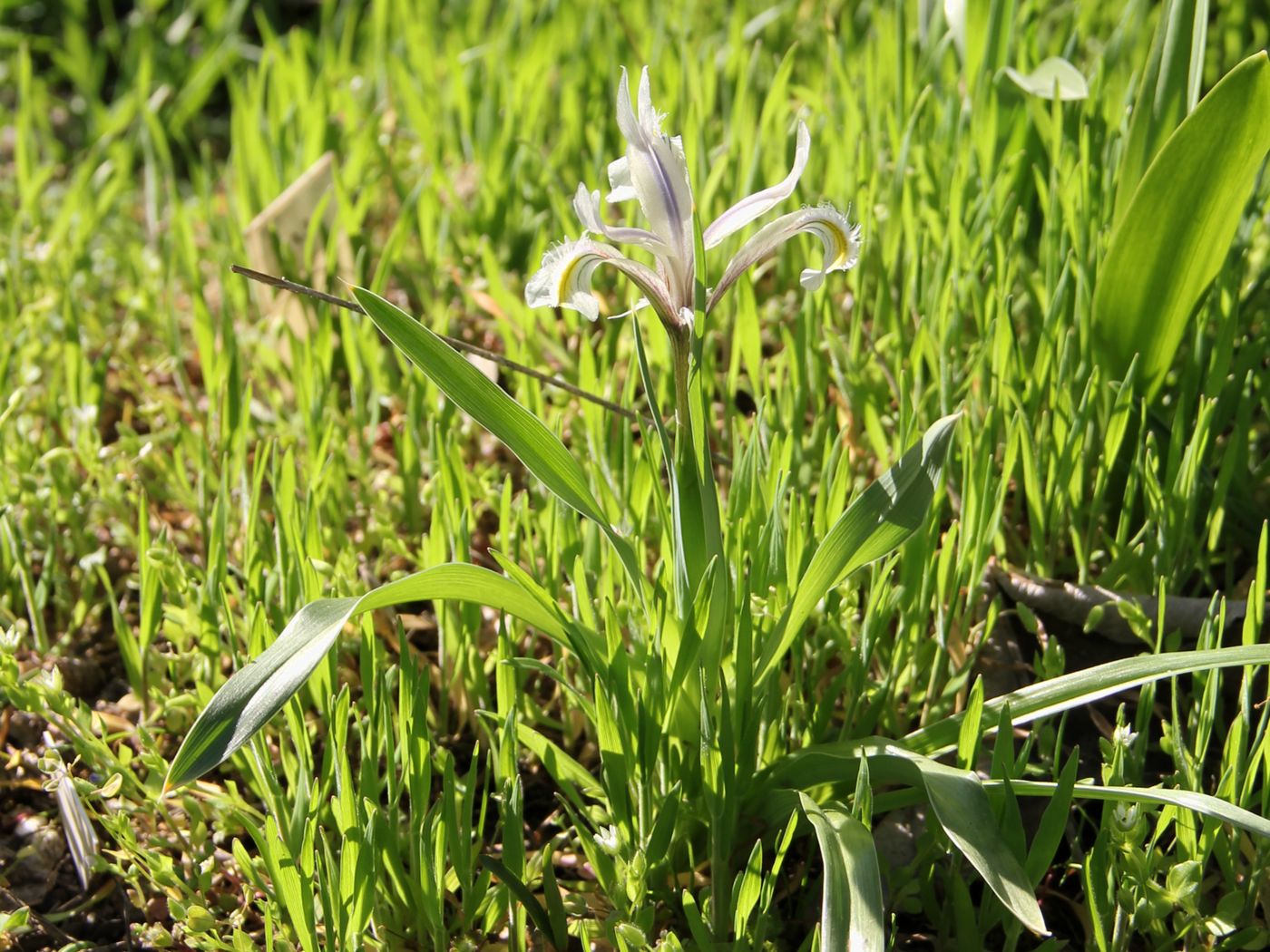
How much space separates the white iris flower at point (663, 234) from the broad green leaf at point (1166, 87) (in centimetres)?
68

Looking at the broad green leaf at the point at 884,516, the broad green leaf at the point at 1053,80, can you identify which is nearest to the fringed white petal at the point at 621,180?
the broad green leaf at the point at 884,516

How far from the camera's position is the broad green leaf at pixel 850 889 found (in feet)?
3.14

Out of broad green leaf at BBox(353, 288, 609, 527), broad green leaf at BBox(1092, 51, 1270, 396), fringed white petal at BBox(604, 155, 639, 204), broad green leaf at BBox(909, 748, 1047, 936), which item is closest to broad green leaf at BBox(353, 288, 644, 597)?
broad green leaf at BBox(353, 288, 609, 527)

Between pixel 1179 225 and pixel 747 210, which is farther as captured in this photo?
pixel 1179 225

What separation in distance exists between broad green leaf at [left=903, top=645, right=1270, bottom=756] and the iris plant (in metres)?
0.45

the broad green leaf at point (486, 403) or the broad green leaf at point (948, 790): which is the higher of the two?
the broad green leaf at point (486, 403)

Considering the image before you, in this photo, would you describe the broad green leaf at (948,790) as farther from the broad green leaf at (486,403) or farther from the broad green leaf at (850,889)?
the broad green leaf at (486,403)

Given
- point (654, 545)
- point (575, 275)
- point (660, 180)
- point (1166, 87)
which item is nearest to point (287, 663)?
point (575, 275)

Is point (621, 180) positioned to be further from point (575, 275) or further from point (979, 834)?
point (979, 834)

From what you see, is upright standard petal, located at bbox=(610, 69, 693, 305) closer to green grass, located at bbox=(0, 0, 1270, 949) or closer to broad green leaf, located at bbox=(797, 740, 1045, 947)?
green grass, located at bbox=(0, 0, 1270, 949)

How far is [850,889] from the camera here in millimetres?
987

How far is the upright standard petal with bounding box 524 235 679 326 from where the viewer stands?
1002mm

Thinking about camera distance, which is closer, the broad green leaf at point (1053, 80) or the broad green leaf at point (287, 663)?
the broad green leaf at point (287, 663)

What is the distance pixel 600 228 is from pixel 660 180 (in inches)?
3.3
